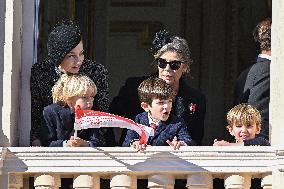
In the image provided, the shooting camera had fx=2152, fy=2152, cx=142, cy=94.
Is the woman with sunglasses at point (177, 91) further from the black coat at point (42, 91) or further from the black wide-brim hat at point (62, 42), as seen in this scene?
the black wide-brim hat at point (62, 42)

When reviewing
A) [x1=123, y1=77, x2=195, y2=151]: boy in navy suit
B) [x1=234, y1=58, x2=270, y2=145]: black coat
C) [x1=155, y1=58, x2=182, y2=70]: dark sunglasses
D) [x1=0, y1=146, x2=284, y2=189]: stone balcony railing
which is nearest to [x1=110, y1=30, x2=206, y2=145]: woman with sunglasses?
[x1=155, y1=58, x2=182, y2=70]: dark sunglasses

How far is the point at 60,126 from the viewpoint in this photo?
16312 millimetres

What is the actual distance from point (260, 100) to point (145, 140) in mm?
1196

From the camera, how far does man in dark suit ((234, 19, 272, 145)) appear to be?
54.9 ft

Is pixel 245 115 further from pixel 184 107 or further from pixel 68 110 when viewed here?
pixel 68 110

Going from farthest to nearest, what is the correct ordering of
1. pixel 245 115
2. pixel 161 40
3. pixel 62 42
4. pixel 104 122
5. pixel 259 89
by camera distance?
pixel 161 40 < pixel 259 89 < pixel 62 42 < pixel 245 115 < pixel 104 122

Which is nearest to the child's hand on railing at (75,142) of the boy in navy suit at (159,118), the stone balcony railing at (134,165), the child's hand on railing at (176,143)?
the stone balcony railing at (134,165)

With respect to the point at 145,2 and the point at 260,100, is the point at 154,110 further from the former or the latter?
the point at 145,2

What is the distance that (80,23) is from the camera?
68.3 ft

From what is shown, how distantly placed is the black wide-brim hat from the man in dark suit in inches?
55.3

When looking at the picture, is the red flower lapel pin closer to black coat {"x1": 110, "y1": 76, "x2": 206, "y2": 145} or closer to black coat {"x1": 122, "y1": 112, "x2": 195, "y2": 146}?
black coat {"x1": 110, "y1": 76, "x2": 206, "y2": 145}

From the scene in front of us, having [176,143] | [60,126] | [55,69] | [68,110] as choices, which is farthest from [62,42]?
[176,143]

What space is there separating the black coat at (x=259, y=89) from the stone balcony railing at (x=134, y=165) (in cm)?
46

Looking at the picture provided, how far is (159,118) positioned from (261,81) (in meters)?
0.99
